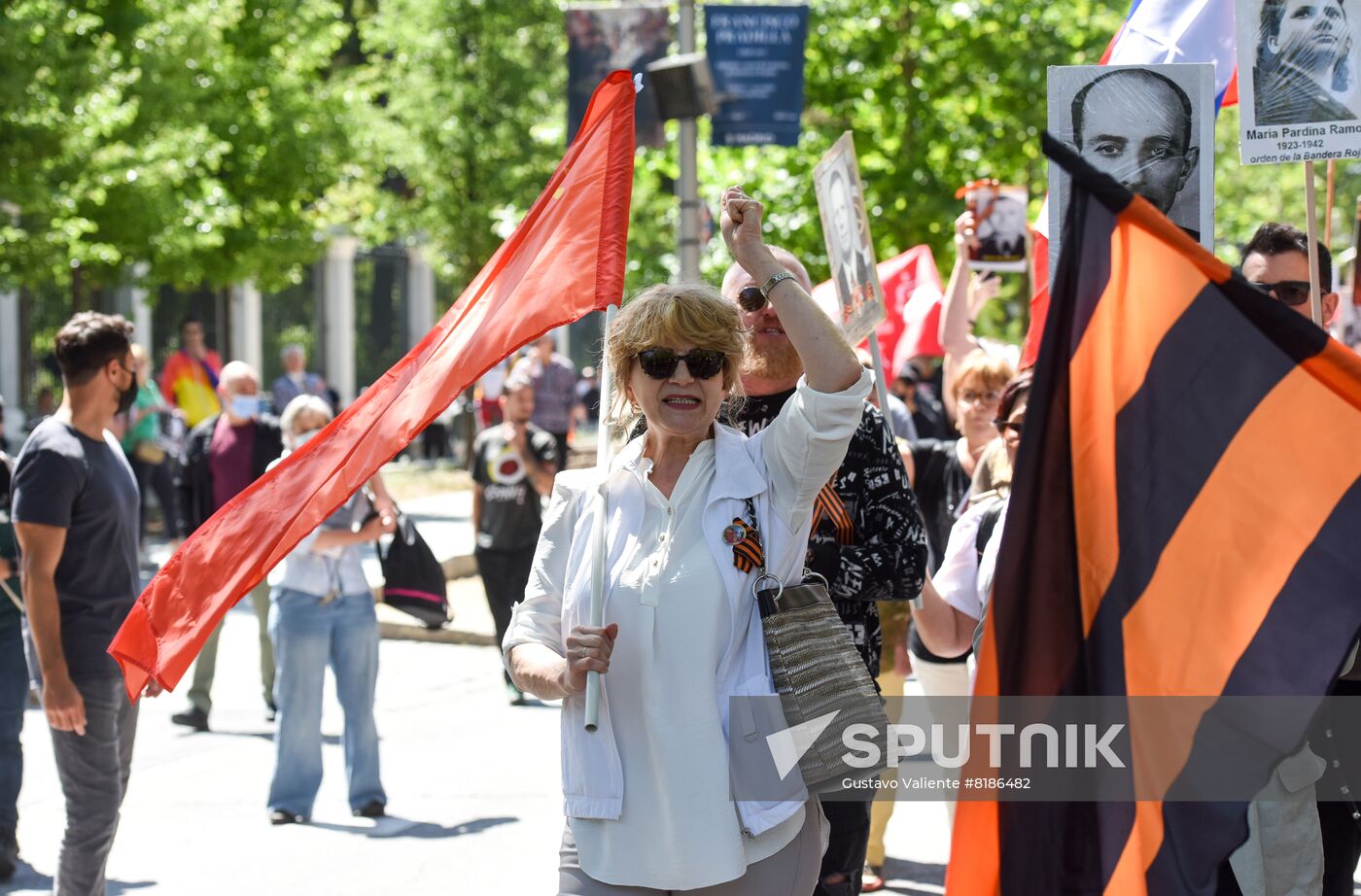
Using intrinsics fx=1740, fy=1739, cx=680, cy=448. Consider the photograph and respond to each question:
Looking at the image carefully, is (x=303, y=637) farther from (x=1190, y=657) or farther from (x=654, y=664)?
(x=1190, y=657)

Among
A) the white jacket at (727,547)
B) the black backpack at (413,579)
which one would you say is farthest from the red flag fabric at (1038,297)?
the black backpack at (413,579)

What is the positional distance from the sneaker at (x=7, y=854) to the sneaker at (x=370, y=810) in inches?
60.2

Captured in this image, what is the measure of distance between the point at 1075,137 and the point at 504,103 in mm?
26930

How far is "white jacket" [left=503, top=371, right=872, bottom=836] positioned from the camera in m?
3.43

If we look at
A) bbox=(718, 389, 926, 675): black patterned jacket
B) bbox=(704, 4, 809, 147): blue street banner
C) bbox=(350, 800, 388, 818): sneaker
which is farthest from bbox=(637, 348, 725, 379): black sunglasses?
bbox=(704, 4, 809, 147): blue street banner

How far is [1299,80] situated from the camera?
4652 mm

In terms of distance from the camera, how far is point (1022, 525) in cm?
292

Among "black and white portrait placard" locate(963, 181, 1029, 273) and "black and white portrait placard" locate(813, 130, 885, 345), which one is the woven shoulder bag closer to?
"black and white portrait placard" locate(813, 130, 885, 345)

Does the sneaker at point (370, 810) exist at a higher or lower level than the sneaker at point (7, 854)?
lower

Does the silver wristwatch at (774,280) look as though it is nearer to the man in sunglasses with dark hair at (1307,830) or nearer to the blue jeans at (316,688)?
the man in sunglasses with dark hair at (1307,830)

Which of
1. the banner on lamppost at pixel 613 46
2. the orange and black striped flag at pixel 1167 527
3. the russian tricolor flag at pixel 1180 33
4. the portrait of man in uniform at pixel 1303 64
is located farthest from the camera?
the banner on lamppost at pixel 613 46

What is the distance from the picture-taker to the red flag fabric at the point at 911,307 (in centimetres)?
1087

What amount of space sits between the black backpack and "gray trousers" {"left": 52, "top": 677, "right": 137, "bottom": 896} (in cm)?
290

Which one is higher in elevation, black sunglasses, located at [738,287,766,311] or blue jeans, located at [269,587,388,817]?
black sunglasses, located at [738,287,766,311]
